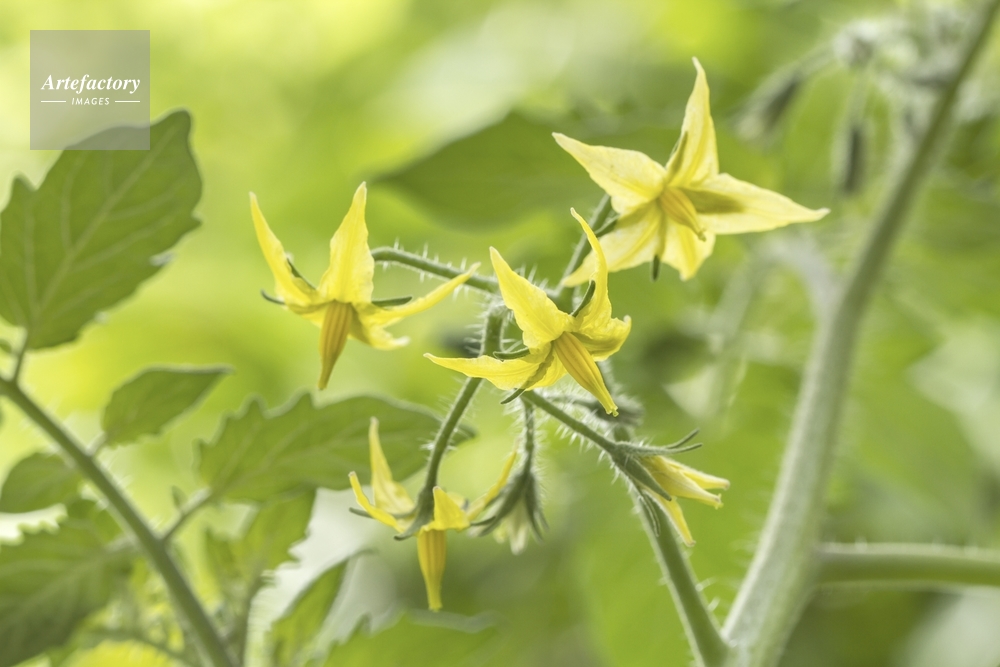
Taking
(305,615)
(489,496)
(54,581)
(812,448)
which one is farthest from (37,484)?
(812,448)

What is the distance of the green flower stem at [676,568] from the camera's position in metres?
0.42

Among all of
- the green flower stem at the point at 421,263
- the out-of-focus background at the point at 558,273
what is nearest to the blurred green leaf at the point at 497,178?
the out-of-focus background at the point at 558,273

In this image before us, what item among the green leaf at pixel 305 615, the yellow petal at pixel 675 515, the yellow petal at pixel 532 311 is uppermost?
the yellow petal at pixel 532 311

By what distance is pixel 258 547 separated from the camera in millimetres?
552

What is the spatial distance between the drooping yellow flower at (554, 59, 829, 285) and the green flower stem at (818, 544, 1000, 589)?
0.78ft

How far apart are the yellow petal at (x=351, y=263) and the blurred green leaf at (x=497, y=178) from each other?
0.37 metres

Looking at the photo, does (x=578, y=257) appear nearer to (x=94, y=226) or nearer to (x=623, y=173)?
(x=623, y=173)

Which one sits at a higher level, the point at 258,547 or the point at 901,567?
the point at 258,547

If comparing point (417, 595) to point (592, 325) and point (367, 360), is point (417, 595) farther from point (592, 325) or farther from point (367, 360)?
point (592, 325)

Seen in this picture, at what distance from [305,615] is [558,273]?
1.26 ft

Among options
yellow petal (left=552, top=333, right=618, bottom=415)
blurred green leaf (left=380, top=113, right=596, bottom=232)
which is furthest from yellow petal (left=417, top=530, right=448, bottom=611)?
blurred green leaf (left=380, top=113, right=596, bottom=232)

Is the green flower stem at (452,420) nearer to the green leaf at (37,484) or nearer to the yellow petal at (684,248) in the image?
the yellow petal at (684,248)

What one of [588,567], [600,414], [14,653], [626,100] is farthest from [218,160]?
[600,414]

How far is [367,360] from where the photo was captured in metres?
1.41
